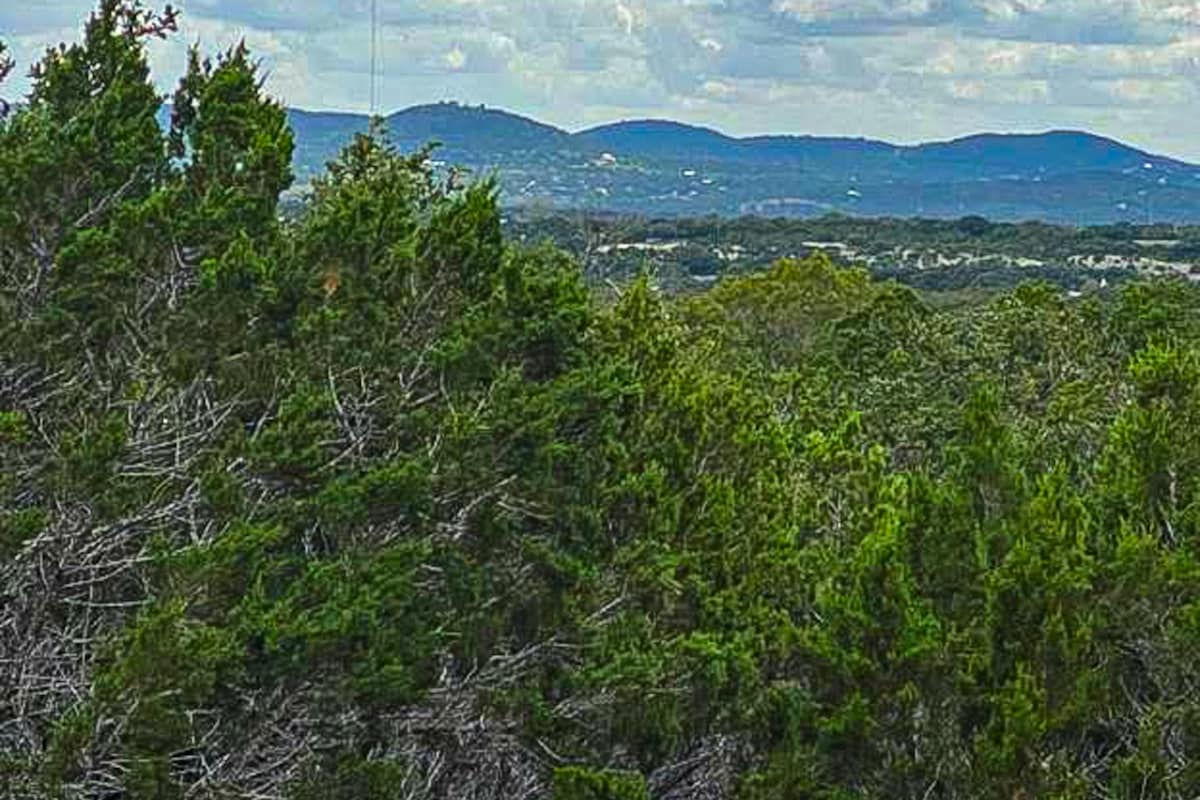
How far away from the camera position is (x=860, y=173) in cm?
13938

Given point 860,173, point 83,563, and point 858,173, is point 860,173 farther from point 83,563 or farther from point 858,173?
point 83,563

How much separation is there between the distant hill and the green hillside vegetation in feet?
135

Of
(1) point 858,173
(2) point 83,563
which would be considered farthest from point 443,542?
(1) point 858,173

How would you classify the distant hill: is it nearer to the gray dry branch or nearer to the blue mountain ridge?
the blue mountain ridge

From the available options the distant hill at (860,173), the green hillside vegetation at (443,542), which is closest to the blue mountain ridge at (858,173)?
the distant hill at (860,173)

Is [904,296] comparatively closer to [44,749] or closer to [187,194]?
[187,194]

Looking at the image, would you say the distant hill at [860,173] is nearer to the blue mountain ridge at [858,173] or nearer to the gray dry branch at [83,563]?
the blue mountain ridge at [858,173]

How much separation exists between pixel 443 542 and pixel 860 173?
133 meters

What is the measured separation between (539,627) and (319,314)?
2.07 m

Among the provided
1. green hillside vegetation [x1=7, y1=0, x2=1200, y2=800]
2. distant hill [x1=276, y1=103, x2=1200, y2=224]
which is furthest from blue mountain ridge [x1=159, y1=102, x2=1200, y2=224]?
green hillside vegetation [x1=7, y1=0, x2=1200, y2=800]

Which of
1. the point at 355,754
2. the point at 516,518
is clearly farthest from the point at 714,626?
the point at 355,754

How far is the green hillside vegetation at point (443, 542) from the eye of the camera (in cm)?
837

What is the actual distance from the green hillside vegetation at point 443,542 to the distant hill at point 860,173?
135ft

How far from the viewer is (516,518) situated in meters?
9.53
